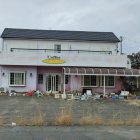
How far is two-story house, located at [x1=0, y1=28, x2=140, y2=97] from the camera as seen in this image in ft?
136

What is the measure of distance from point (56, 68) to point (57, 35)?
6.53 metres

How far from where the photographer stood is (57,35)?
48844 millimetres

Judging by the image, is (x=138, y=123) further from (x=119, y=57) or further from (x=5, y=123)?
(x=119, y=57)

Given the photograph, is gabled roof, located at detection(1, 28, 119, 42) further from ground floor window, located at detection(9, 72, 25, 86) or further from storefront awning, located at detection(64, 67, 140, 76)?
storefront awning, located at detection(64, 67, 140, 76)

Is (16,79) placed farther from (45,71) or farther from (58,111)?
(58,111)

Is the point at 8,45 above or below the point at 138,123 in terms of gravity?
above

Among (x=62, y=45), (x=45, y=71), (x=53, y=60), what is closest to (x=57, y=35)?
(x=62, y=45)

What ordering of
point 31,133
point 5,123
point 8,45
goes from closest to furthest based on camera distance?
point 31,133 < point 5,123 < point 8,45

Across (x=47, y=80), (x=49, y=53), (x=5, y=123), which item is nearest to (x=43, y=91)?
(x=47, y=80)

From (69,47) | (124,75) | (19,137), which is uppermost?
(69,47)

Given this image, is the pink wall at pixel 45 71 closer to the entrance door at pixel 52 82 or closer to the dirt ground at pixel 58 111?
the entrance door at pixel 52 82

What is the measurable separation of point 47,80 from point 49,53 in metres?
3.34

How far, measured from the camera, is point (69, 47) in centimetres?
4750

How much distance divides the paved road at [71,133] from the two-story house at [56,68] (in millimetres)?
25932
